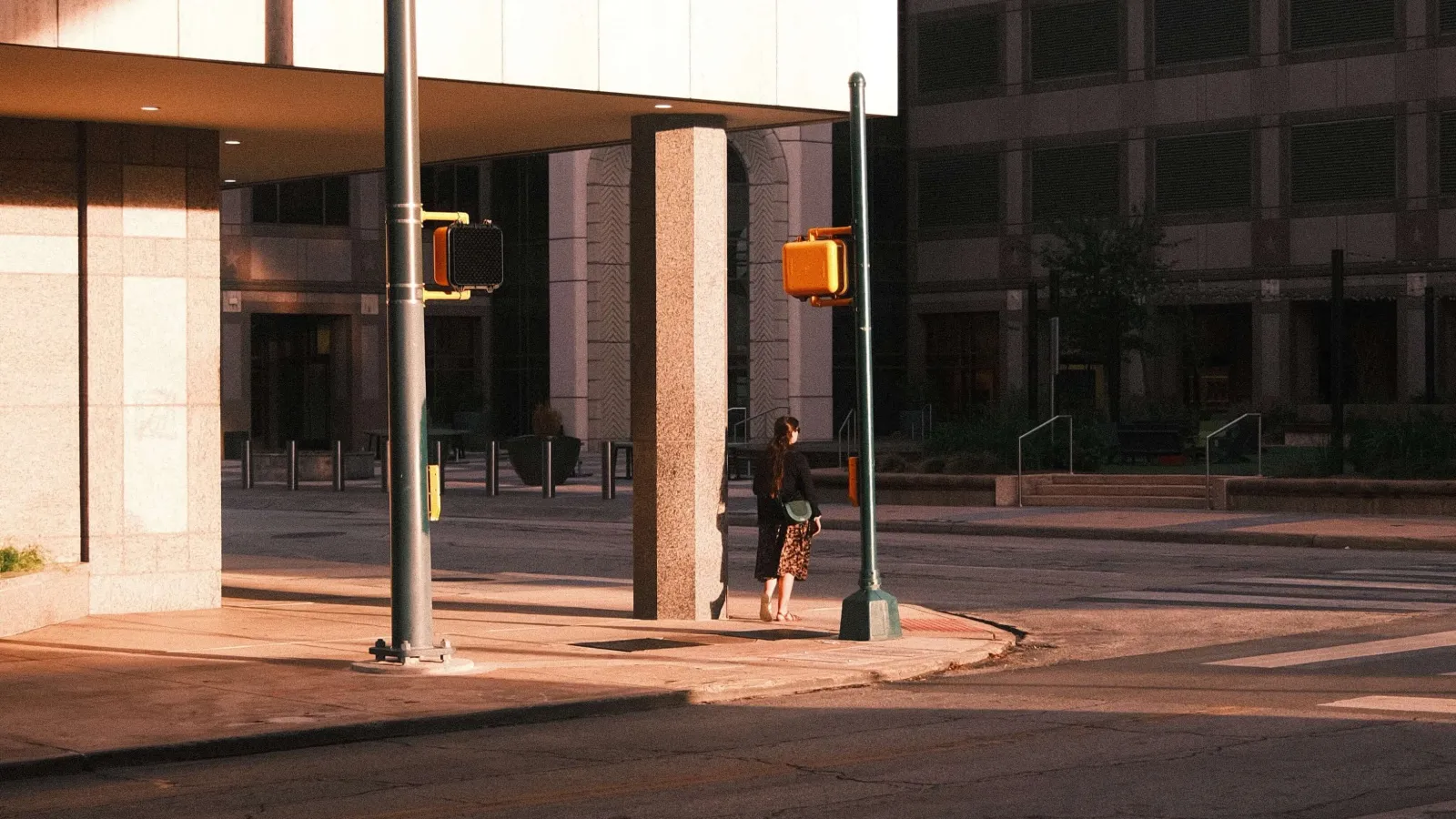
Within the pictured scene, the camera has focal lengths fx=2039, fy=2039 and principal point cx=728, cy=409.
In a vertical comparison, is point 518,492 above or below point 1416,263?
below

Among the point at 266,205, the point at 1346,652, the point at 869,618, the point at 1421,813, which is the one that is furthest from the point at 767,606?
the point at 266,205

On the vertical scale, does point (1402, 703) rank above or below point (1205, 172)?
below

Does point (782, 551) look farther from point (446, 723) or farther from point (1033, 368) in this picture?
point (1033, 368)

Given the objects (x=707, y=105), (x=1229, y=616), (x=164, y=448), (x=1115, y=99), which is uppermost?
(x=1115, y=99)

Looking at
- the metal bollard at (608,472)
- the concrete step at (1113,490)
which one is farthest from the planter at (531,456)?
the concrete step at (1113,490)

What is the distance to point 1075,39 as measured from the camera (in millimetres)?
57938

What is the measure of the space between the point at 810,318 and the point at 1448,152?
17216 mm

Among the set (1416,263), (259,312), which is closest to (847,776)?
(1416,263)

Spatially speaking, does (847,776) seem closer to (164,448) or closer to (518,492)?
(164,448)

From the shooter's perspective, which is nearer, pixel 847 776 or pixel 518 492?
pixel 847 776

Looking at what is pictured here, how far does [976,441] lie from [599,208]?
2309cm

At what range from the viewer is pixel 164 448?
1756cm

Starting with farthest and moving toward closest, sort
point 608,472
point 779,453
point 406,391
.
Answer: point 608,472 < point 779,453 < point 406,391

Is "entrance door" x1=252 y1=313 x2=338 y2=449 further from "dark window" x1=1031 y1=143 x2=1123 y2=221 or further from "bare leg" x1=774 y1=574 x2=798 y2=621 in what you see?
"bare leg" x1=774 y1=574 x2=798 y2=621
